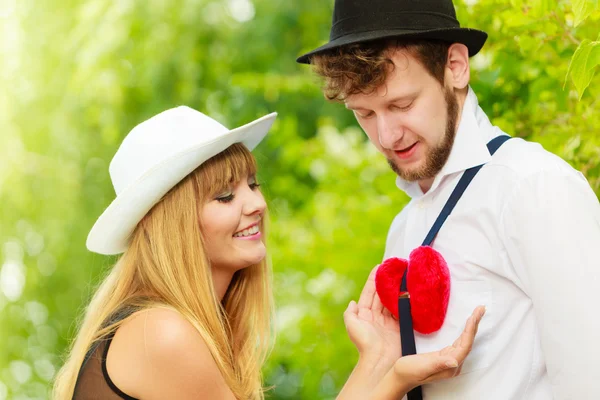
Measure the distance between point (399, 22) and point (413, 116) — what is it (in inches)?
11.7

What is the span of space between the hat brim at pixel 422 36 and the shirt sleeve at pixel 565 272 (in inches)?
22.8

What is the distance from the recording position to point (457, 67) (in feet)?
8.59

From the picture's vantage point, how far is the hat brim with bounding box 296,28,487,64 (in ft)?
8.18

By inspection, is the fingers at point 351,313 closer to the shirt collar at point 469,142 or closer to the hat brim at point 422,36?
the shirt collar at point 469,142

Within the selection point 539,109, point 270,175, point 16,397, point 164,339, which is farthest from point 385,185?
point 16,397

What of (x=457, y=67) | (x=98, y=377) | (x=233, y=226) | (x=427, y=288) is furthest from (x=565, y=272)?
(x=98, y=377)

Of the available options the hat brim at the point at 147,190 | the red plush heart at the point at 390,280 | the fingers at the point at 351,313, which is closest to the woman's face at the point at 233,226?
the hat brim at the point at 147,190

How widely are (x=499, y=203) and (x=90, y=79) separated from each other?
559 centimetres

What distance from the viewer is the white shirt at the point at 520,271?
84.7 inches

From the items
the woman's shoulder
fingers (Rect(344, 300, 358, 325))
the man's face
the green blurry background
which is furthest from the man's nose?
the green blurry background

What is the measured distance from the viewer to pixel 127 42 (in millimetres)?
7535

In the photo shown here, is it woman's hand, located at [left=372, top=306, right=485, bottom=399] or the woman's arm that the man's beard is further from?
woman's hand, located at [left=372, top=306, right=485, bottom=399]

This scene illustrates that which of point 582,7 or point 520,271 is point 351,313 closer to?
point 520,271

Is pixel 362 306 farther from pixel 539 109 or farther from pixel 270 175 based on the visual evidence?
pixel 270 175
